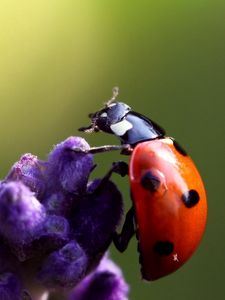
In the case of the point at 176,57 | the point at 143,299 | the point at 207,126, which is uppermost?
the point at 176,57

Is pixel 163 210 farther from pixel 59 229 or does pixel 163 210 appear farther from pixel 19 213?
pixel 19 213

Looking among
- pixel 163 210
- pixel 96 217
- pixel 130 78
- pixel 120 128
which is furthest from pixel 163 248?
pixel 130 78

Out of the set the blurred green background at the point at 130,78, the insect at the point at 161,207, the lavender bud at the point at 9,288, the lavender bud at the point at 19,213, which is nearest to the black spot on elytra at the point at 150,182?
the insect at the point at 161,207

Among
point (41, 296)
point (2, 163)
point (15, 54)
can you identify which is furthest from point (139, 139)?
point (15, 54)

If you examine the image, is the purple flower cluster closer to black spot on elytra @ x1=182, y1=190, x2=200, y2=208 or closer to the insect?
the insect

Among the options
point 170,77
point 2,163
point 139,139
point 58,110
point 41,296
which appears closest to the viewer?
point 41,296

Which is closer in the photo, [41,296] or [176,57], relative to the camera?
[41,296]

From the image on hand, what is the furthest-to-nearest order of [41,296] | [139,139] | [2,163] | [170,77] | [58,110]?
[170,77] < [58,110] < [2,163] < [139,139] < [41,296]

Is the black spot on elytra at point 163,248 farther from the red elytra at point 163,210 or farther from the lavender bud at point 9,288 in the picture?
the lavender bud at point 9,288

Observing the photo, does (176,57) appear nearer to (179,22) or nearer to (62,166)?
(179,22)
